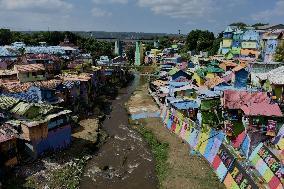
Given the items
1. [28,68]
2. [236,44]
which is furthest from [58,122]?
[236,44]

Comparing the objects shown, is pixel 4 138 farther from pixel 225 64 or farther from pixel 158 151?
pixel 225 64

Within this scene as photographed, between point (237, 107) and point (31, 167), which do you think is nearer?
point (31, 167)

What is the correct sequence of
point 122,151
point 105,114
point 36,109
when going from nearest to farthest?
point 36,109 → point 122,151 → point 105,114

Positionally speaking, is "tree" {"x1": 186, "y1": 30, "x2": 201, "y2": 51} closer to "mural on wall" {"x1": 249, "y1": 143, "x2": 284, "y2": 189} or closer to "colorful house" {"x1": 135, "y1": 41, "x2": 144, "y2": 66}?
"colorful house" {"x1": 135, "y1": 41, "x2": 144, "y2": 66}

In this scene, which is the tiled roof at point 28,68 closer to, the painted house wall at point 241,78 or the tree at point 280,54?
the painted house wall at point 241,78

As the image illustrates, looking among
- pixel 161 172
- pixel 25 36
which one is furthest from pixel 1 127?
pixel 25 36

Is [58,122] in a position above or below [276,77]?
below

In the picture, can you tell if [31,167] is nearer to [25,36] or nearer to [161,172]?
[161,172]

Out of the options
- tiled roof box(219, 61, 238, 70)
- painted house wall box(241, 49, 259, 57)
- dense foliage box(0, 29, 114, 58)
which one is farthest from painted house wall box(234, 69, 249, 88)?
dense foliage box(0, 29, 114, 58)
